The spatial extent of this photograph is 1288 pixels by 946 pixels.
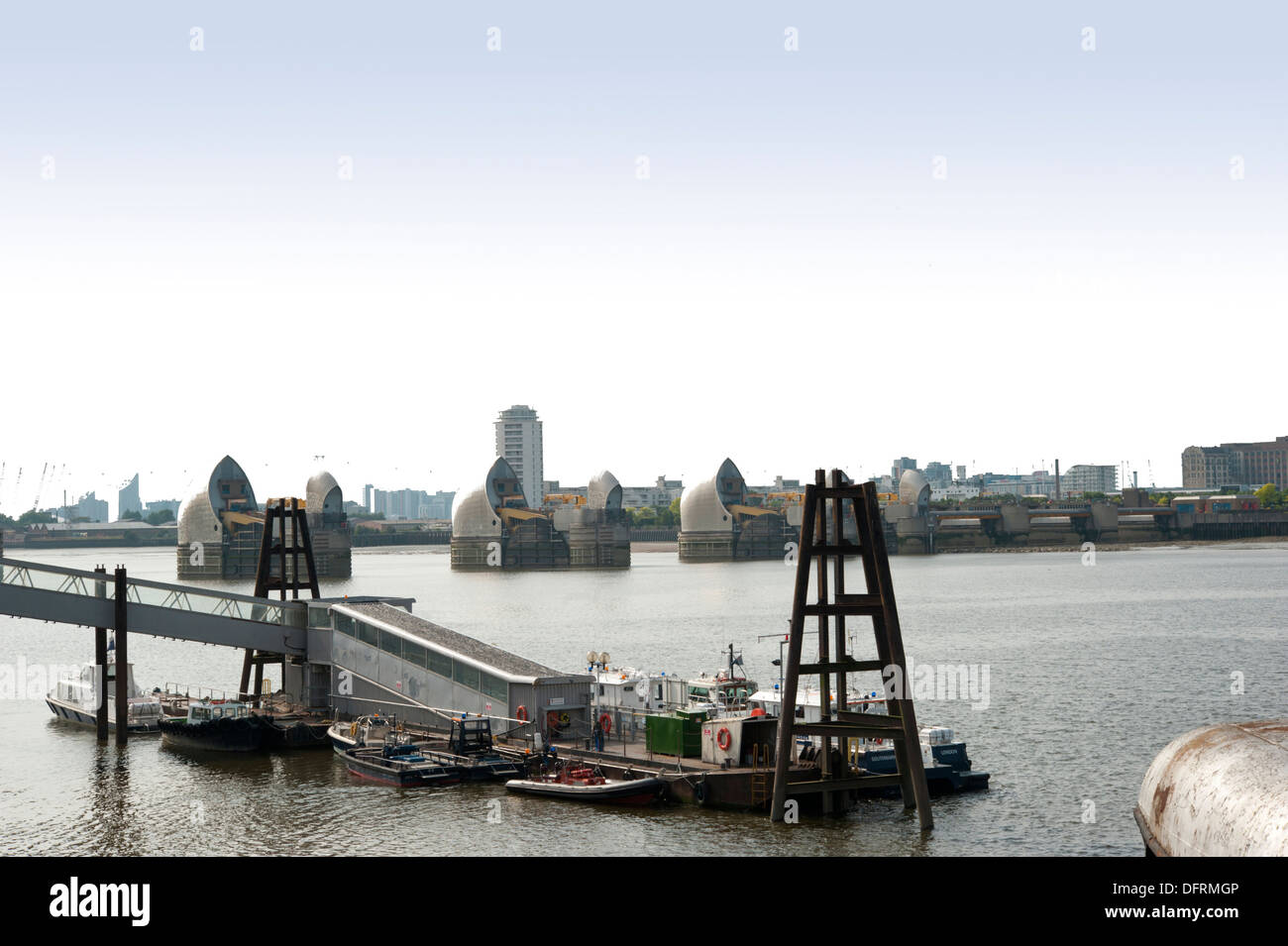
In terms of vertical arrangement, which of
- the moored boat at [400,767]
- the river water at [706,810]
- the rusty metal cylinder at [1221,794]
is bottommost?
the river water at [706,810]

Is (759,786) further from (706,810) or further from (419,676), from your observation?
(419,676)

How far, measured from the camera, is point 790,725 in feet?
118

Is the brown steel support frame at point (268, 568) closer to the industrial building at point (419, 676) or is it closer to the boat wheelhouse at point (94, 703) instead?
the industrial building at point (419, 676)

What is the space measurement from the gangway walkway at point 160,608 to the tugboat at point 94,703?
2650 mm

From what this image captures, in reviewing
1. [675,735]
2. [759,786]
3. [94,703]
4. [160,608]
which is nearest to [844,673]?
[759,786]

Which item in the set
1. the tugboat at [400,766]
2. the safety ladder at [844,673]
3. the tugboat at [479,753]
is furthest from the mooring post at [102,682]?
the safety ladder at [844,673]

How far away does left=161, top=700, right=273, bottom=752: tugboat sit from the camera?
51.9 meters

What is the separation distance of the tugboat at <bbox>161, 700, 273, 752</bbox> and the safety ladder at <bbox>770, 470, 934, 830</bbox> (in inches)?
953

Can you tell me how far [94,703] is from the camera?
201ft

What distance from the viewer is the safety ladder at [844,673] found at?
35844mm

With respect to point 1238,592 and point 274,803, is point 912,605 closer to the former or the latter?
point 1238,592

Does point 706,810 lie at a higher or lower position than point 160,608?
lower

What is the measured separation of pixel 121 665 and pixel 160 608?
2859 mm
